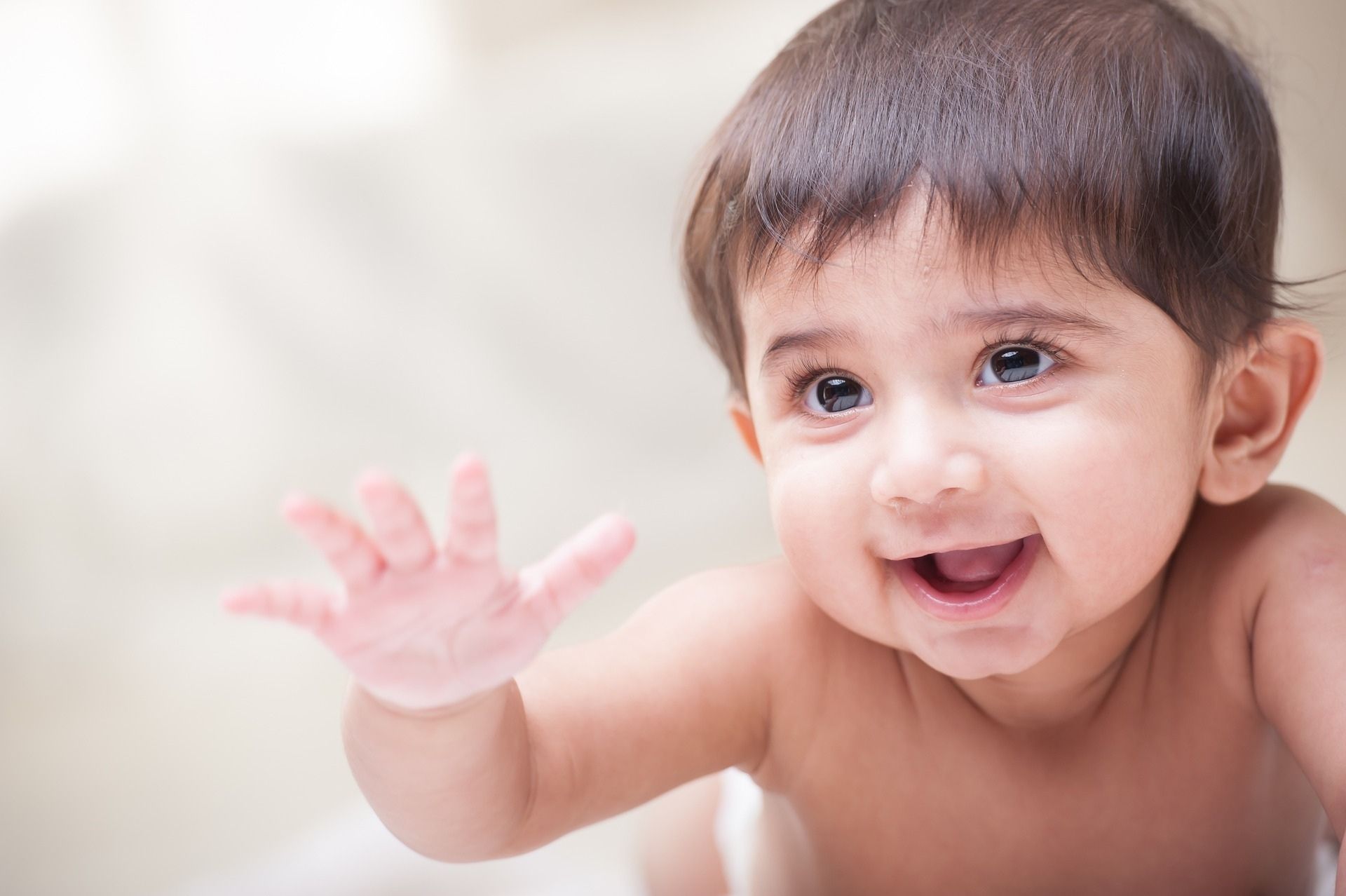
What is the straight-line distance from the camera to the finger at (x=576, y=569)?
665 mm

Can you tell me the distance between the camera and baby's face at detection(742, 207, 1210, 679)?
0.73m

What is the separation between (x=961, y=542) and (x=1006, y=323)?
0.12m

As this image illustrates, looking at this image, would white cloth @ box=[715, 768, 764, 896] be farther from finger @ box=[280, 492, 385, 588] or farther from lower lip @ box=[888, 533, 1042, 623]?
finger @ box=[280, 492, 385, 588]

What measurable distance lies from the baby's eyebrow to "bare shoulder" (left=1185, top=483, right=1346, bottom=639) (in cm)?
20

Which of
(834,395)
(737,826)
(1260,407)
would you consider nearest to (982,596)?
(834,395)

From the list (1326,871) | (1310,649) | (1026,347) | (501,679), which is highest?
(1026,347)

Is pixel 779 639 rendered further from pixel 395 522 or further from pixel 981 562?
pixel 395 522

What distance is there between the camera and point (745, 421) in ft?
3.26

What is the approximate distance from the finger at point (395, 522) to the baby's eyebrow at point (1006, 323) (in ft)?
0.85

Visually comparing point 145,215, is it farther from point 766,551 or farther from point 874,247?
point 874,247

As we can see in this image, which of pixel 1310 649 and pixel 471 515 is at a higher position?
pixel 471 515

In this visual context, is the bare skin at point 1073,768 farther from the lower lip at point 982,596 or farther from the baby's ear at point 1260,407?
the lower lip at point 982,596

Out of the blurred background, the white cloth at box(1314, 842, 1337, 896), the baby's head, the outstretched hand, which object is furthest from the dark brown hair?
the blurred background

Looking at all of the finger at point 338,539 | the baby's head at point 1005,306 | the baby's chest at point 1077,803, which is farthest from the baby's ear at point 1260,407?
the finger at point 338,539
